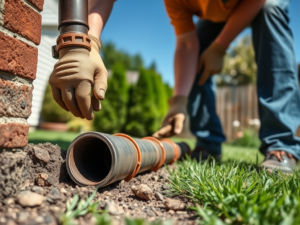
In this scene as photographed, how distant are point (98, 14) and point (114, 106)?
822 centimetres

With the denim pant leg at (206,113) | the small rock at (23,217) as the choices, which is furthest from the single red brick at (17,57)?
the denim pant leg at (206,113)

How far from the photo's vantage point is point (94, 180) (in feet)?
4.72

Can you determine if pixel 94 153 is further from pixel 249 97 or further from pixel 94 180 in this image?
pixel 249 97

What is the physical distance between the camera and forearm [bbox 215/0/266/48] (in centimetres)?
237

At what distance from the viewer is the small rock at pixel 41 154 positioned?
137 centimetres

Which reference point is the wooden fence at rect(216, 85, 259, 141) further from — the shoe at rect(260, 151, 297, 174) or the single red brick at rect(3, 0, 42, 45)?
the single red brick at rect(3, 0, 42, 45)

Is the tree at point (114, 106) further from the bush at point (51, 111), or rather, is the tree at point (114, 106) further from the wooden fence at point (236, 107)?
the wooden fence at point (236, 107)

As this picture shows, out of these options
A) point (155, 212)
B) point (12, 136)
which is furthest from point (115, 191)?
point (12, 136)

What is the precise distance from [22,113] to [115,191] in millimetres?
619

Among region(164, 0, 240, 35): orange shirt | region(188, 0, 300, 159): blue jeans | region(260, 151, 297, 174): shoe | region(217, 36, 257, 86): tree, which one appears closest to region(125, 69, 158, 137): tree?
region(164, 0, 240, 35): orange shirt

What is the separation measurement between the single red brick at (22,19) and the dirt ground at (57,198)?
22.6 inches

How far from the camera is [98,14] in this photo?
6.05 feet

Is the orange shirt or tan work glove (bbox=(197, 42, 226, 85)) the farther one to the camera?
tan work glove (bbox=(197, 42, 226, 85))

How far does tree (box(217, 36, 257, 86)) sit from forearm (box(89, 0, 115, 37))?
861 inches
